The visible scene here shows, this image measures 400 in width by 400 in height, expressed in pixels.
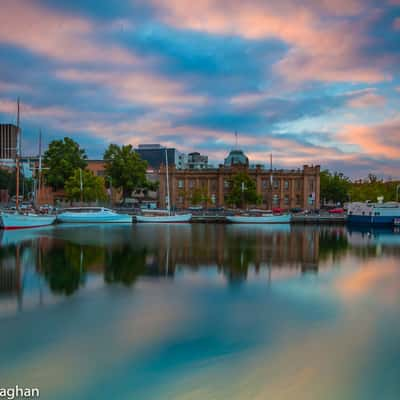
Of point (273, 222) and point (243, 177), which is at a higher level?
point (243, 177)

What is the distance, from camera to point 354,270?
25281mm

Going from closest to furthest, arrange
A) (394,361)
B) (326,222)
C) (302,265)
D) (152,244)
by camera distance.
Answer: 1. (394,361)
2. (302,265)
3. (152,244)
4. (326,222)

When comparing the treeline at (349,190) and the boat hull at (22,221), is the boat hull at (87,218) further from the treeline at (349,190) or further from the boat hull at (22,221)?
the treeline at (349,190)

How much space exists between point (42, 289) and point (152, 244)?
18151 mm

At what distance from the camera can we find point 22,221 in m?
50.5

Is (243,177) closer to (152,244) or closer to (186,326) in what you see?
(152,244)

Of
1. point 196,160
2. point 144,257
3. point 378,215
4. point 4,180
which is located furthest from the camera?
point 196,160

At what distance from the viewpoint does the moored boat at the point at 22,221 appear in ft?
160

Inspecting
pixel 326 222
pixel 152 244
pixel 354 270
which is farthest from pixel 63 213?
pixel 354 270

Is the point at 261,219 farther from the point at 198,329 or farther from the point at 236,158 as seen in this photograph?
the point at 198,329

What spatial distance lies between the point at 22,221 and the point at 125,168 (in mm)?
32942

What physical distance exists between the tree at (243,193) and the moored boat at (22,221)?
40.9 meters

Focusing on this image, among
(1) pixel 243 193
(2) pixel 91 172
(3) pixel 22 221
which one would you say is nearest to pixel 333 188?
(1) pixel 243 193

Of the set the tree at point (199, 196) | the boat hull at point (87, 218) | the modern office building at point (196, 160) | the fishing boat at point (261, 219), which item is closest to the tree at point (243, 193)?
the tree at point (199, 196)
